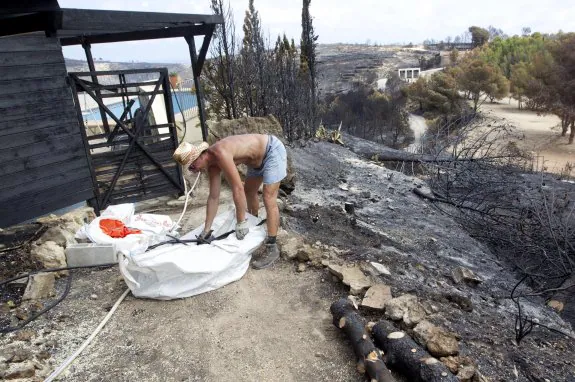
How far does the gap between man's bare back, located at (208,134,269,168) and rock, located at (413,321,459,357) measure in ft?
6.76

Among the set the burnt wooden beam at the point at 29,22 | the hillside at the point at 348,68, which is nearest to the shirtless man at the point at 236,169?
the burnt wooden beam at the point at 29,22

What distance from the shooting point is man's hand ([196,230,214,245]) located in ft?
11.3

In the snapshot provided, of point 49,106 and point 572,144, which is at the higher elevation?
point 49,106

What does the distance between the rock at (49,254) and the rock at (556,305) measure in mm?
5258

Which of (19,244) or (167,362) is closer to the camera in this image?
(167,362)

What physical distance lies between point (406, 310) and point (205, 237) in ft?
6.10

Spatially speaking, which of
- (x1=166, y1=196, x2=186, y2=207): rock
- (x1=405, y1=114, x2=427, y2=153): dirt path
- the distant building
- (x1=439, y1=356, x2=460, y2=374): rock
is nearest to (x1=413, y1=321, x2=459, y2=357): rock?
(x1=439, y1=356, x2=460, y2=374): rock

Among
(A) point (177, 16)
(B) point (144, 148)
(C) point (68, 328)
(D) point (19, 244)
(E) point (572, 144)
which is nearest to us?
(C) point (68, 328)

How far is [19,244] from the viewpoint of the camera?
434cm

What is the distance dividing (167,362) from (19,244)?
9.52 ft

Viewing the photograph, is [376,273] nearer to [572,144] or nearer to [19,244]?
[19,244]

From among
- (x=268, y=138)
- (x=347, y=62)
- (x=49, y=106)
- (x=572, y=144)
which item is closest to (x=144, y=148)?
(x=49, y=106)

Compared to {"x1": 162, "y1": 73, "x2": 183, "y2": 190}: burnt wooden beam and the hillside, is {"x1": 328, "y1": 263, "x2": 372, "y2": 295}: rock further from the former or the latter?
the hillside

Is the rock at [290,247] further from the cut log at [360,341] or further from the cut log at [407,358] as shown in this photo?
the cut log at [407,358]
